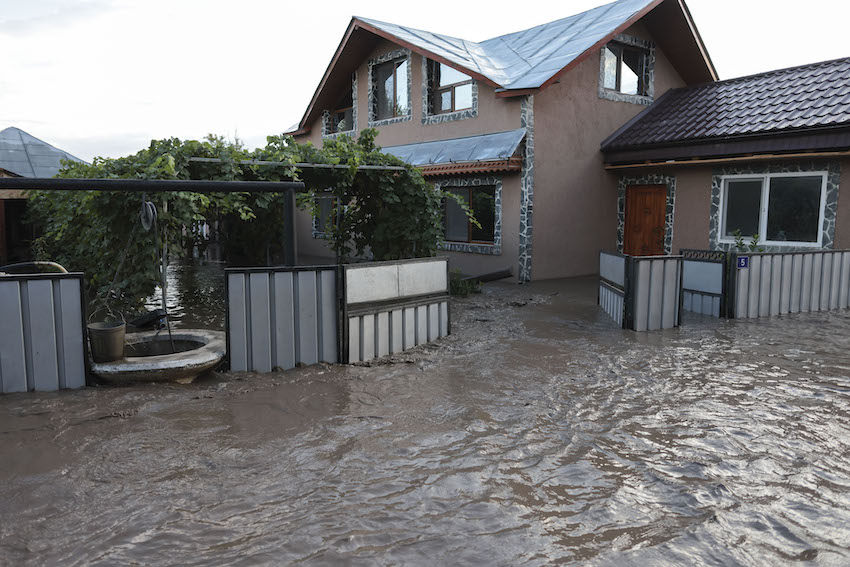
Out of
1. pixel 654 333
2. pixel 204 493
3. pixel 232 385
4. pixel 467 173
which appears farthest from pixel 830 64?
pixel 204 493

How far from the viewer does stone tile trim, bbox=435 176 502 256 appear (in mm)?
15195

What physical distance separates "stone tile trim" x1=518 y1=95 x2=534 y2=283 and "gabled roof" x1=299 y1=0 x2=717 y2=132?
0.55m

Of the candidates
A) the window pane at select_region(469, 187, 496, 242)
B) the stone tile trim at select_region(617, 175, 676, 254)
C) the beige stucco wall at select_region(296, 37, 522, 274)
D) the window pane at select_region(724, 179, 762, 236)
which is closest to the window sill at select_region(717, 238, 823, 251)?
the window pane at select_region(724, 179, 762, 236)

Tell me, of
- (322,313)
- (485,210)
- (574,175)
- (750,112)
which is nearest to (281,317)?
(322,313)

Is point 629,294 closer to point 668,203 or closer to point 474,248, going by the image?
point 668,203

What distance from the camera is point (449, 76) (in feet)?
54.6

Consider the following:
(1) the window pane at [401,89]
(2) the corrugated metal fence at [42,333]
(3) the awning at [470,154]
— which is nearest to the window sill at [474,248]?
(3) the awning at [470,154]

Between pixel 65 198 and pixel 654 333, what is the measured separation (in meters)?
8.68

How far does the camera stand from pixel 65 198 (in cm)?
883

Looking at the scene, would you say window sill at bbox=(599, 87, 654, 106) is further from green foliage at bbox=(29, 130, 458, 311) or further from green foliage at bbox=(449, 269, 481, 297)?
green foliage at bbox=(29, 130, 458, 311)

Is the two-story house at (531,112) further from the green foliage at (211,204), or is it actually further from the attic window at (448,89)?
the green foliage at (211,204)

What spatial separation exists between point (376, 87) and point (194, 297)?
927cm

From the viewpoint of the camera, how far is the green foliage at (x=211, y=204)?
7906mm

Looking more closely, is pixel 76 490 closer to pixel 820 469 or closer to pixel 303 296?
pixel 303 296
